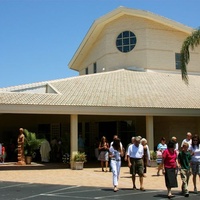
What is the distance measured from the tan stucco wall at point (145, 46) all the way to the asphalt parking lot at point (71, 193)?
1643 centimetres

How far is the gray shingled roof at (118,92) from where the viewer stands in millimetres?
17594

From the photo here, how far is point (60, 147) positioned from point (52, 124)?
14.6 ft

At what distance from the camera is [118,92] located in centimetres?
2005

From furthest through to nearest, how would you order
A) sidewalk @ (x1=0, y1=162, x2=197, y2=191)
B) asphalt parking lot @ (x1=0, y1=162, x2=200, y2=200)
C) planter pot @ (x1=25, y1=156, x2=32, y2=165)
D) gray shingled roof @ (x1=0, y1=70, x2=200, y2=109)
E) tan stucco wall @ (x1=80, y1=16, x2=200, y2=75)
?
tan stucco wall @ (x1=80, y1=16, x2=200, y2=75), planter pot @ (x1=25, y1=156, x2=32, y2=165), gray shingled roof @ (x1=0, y1=70, x2=200, y2=109), sidewalk @ (x1=0, y1=162, x2=197, y2=191), asphalt parking lot @ (x1=0, y1=162, x2=200, y2=200)

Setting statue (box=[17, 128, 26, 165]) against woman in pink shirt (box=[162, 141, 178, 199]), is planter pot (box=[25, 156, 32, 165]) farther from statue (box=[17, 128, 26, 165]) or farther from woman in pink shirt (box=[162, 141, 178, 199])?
woman in pink shirt (box=[162, 141, 178, 199])

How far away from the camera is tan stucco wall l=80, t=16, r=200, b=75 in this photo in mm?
27094

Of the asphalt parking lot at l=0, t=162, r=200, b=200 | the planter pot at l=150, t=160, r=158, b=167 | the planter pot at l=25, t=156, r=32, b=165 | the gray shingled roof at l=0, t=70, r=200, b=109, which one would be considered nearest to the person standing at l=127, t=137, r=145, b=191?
the asphalt parking lot at l=0, t=162, r=200, b=200

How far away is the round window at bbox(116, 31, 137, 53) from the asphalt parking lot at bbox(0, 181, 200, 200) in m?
16.9

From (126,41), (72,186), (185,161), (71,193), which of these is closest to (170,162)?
(185,161)

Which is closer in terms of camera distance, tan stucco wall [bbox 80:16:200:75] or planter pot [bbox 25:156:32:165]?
planter pot [bbox 25:156:32:165]

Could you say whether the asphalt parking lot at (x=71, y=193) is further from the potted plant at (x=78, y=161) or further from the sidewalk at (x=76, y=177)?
the potted plant at (x=78, y=161)

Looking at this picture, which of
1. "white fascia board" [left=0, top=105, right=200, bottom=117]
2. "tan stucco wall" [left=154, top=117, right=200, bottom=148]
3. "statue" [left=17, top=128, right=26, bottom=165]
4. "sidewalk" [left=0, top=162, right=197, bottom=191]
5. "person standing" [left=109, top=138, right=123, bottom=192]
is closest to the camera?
"person standing" [left=109, top=138, right=123, bottom=192]

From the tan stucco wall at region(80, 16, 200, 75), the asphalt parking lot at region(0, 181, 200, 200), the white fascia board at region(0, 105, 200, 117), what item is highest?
the tan stucco wall at region(80, 16, 200, 75)

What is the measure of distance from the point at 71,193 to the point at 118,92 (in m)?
9.84
